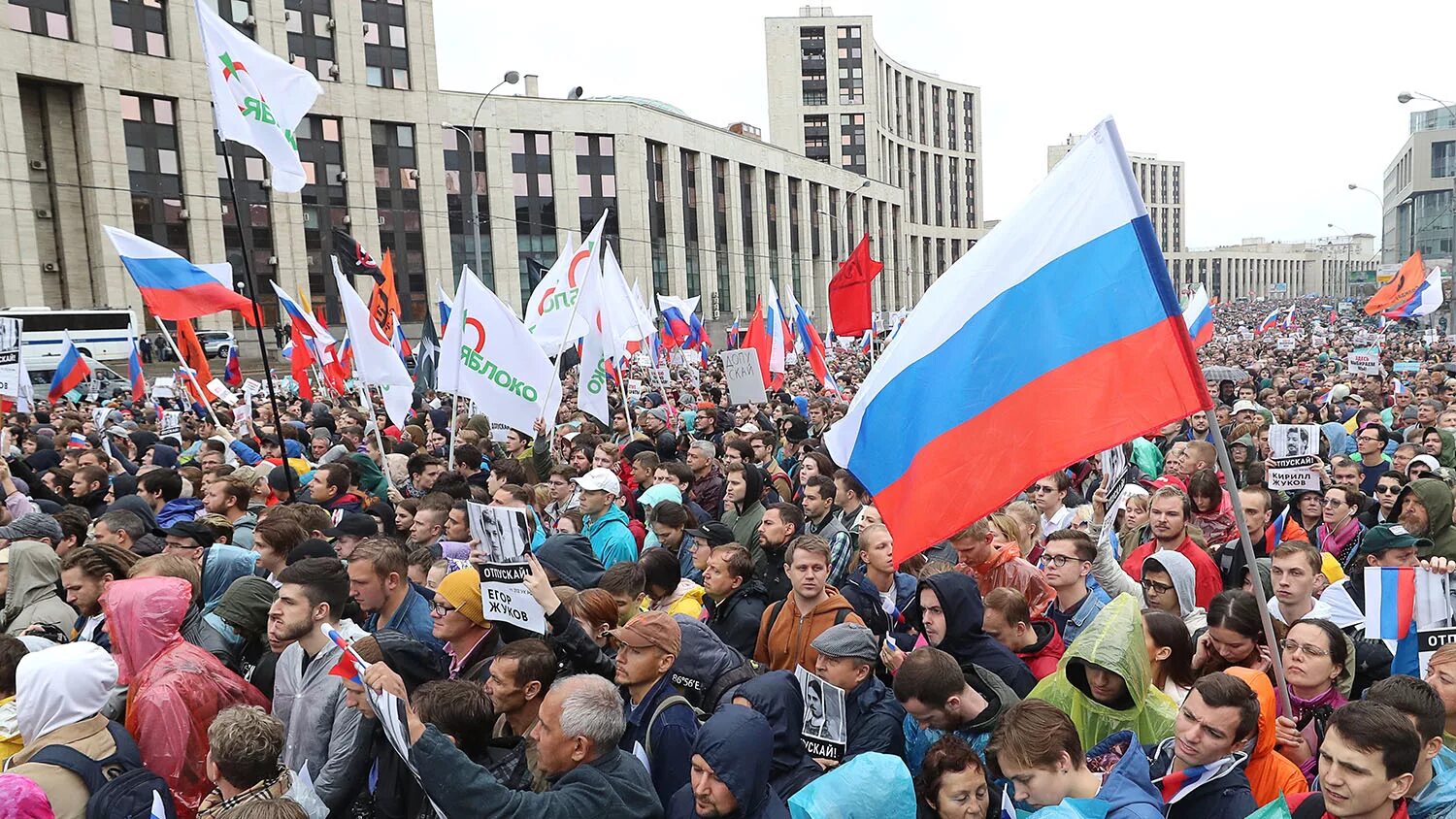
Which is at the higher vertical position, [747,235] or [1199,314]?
[747,235]

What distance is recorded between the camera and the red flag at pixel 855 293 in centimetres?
1461

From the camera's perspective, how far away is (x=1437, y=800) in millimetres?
2838

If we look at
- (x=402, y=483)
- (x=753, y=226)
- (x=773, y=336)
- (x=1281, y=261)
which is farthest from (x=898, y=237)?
(x=1281, y=261)

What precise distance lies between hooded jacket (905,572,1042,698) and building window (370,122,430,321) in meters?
47.0

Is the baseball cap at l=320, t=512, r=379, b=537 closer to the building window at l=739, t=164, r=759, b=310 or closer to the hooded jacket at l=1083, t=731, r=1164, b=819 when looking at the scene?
the hooded jacket at l=1083, t=731, r=1164, b=819

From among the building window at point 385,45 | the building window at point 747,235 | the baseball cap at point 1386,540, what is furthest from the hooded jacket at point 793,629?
the building window at point 747,235

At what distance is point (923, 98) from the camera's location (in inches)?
4213

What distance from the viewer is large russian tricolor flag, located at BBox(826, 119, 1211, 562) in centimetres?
367

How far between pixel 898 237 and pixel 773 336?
2907 inches

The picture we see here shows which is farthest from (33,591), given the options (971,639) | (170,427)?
(170,427)

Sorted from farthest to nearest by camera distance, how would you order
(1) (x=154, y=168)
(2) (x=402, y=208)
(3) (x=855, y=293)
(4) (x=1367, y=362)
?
(2) (x=402, y=208)
(1) (x=154, y=168)
(4) (x=1367, y=362)
(3) (x=855, y=293)

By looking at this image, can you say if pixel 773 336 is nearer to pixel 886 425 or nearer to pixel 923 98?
pixel 886 425

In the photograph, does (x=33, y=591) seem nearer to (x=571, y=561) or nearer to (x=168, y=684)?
(x=168, y=684)

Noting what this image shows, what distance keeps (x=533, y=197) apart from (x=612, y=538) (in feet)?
159
